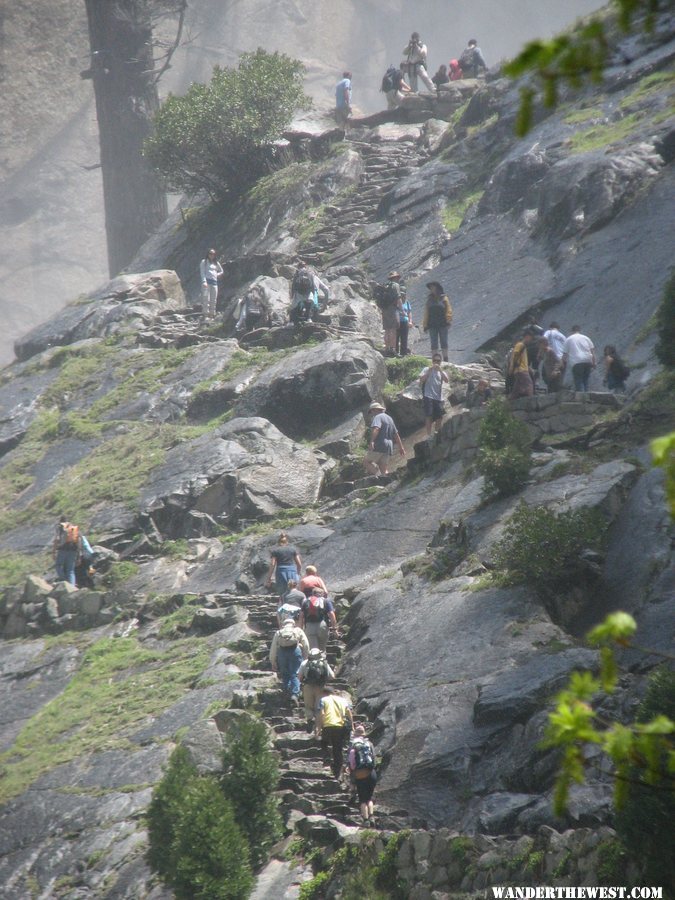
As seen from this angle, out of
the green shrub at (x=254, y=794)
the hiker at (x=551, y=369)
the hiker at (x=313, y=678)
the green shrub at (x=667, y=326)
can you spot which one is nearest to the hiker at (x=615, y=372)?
the hiker at (x=551, y=369)

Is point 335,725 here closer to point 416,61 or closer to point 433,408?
point 433,408

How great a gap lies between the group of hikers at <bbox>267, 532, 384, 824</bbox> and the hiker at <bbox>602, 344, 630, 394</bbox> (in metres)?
6.21

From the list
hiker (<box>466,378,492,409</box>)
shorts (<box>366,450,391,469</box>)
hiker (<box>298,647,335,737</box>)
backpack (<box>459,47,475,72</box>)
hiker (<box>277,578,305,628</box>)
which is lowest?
hiker (<box>298,647,335,737</box>)

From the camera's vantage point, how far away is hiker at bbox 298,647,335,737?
519 inches

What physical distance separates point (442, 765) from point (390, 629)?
335cm

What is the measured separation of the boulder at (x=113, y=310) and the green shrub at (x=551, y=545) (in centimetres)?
1884

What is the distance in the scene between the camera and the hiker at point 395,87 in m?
38.5

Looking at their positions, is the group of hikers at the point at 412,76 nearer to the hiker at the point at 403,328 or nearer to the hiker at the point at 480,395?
the hiker at the point at 403,328

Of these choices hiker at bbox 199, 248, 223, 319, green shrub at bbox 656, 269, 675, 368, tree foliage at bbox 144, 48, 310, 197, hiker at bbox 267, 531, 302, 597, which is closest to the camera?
green shrub at bbox 656, 269, 675, 368

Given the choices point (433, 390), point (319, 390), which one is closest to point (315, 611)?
point (433, 390)

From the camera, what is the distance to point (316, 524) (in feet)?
65.4

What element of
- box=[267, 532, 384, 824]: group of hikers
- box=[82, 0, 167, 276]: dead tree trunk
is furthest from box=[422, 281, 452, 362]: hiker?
box=[82, 0, 167, 276]: dead tree trunk

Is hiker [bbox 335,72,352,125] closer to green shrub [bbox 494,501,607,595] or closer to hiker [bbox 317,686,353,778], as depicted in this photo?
green shrub [bbox 494,501,607,595]

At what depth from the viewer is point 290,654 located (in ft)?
46.3
